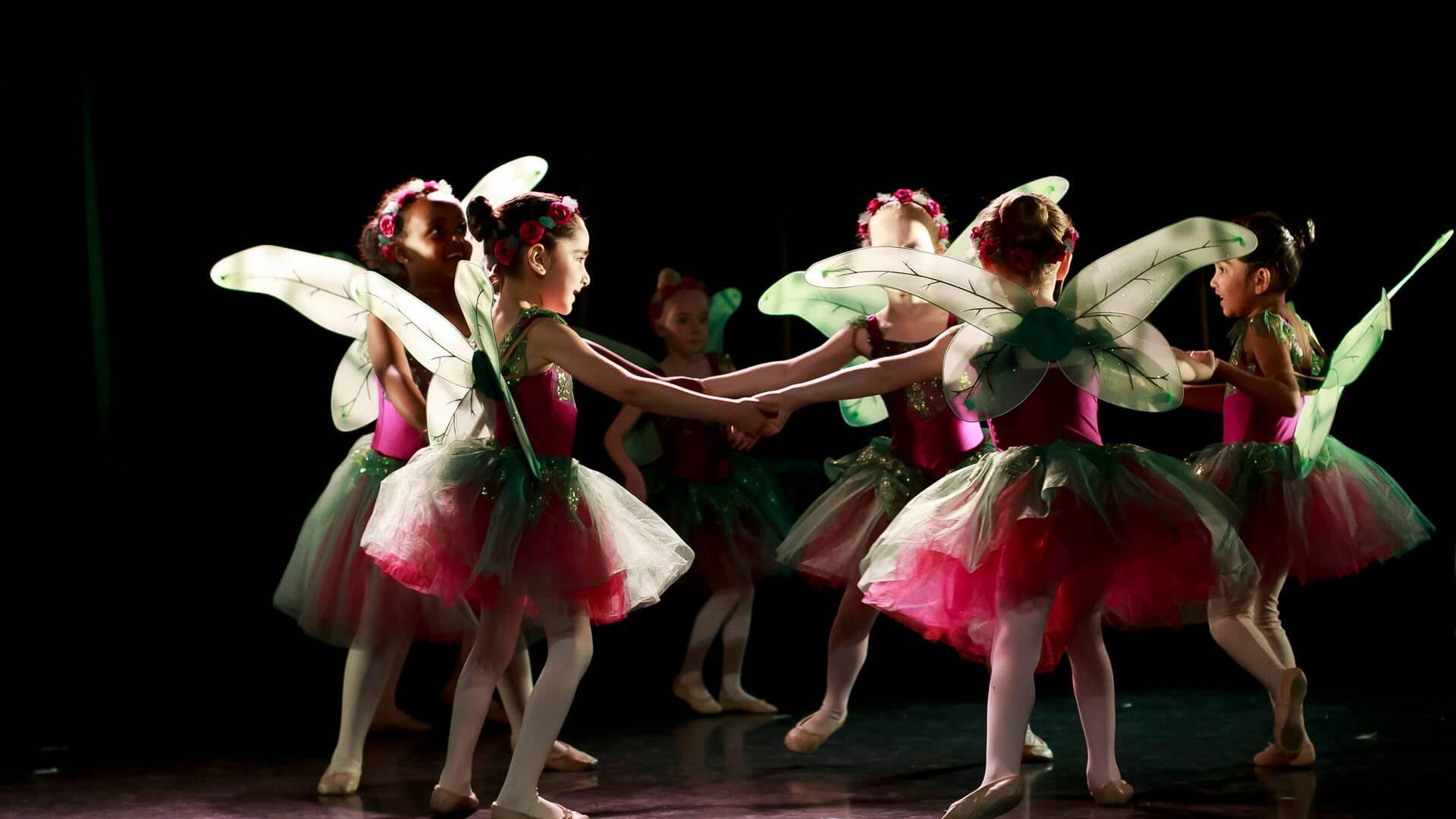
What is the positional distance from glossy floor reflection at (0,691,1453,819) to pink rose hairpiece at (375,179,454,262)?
1111 mm

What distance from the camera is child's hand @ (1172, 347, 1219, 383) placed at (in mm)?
2412

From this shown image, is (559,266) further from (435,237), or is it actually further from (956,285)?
(956,285)

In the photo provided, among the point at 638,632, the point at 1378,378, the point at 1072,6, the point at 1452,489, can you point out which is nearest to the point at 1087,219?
the point at 1072,6

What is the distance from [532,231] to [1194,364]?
1169 mm

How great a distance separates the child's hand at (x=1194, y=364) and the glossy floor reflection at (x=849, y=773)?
0.73m

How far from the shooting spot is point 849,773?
279cm

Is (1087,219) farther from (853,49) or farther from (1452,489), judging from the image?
(1452,489)

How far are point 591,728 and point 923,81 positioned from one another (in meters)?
2.37

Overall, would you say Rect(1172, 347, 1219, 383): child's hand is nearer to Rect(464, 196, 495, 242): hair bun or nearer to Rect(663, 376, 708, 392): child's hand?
Rect(663, 376, 708, 392): child's hand

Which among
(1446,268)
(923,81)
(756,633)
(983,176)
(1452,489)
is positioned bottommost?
(756,633)

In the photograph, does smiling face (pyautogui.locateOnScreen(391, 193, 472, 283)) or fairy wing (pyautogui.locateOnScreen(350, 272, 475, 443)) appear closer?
fairy wing (pyautogui.locateOnScreen(350, 272, 475, 443))

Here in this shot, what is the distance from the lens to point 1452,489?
4.68 meters

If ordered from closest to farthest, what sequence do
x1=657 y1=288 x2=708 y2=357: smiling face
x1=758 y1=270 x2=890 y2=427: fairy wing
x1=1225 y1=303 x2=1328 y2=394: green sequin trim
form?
x1=1225 y1=303 x2=1328 y2=394: green sequin trim
x1=758 y1=270 x2=890 y2=427: fairy wing
x1=657 y1=288 x2=708 y2=357: smiling face

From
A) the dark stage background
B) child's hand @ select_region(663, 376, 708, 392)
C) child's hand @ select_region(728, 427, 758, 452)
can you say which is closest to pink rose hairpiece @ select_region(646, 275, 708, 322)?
the dark stage background
